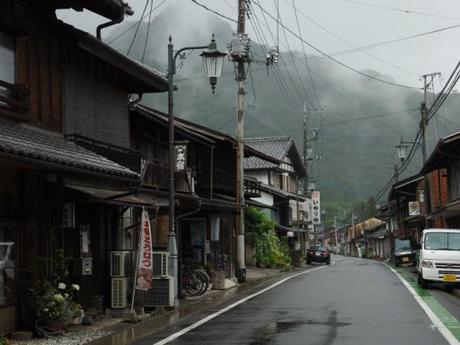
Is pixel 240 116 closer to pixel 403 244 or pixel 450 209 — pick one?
pixel 450 209

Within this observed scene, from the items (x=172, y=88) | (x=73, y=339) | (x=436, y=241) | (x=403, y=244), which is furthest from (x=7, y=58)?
(x=403, y=244)

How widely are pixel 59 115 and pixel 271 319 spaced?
6645 millimetres

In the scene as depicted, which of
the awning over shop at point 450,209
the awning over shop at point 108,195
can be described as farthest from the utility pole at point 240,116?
the awning over shop at point 108,195

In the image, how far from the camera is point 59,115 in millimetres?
14672

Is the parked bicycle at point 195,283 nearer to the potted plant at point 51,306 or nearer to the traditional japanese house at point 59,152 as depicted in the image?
the traditional japanese house at point 59,152

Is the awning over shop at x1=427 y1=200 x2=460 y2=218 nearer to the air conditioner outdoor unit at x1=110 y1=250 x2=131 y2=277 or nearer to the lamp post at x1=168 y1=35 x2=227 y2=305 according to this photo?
the lamp post at x1=168 y1=35 x2=227 y2=305

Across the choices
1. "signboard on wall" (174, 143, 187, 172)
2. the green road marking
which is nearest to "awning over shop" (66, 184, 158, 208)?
"signboard on wall" (174, 143, 187, 172)

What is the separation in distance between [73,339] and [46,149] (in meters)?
3.48

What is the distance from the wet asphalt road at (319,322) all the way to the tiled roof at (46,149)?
3.30 metres

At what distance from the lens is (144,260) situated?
15.1m

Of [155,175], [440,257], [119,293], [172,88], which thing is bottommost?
[119,293]

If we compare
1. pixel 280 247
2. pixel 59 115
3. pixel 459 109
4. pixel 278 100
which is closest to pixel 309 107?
pixel 459 109

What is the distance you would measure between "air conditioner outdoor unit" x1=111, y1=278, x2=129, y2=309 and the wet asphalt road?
184 centimetres

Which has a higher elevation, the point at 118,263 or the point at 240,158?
the point at 240,158
